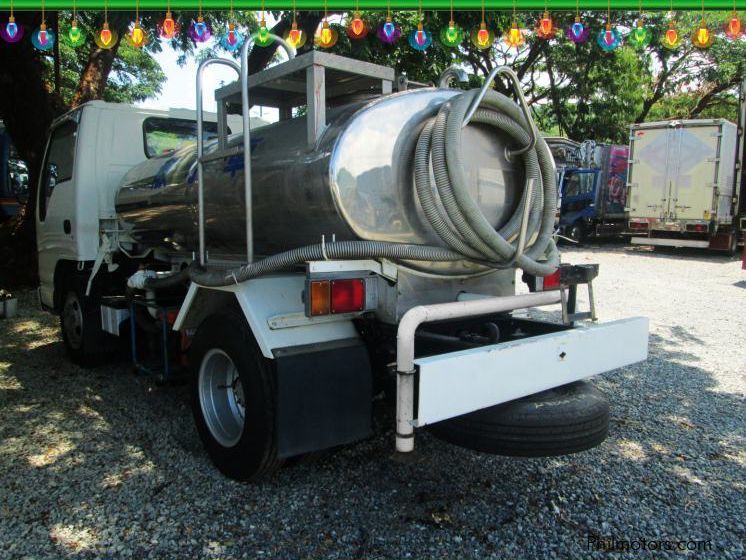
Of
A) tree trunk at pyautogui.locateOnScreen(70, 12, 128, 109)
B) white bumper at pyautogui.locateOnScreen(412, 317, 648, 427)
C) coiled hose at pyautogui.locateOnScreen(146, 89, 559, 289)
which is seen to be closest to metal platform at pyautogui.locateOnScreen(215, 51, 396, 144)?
coiled hose at pyautogui.locateOnScreen(146, 89, 559, 289)

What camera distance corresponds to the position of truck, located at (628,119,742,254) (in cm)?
1449

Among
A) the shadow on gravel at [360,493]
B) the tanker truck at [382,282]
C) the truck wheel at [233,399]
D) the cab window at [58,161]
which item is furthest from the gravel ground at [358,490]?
the cab window at [58,161]

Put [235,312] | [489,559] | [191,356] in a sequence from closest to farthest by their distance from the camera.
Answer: [489,559], [235,312], [191,356]

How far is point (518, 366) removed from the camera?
2578 mm

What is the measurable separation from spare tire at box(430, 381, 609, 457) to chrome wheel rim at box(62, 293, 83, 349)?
13.5ft

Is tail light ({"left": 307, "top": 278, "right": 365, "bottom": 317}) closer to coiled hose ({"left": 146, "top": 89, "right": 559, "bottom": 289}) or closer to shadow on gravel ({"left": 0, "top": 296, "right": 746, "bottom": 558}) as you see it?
coiled hose ({"left": 146, "top": 89, "right": 559, "bottom": 289})

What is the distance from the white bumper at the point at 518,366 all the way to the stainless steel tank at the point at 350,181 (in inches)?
25.4

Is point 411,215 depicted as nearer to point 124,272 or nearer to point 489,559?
point 489,559

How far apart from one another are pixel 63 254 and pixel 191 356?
2.81 m

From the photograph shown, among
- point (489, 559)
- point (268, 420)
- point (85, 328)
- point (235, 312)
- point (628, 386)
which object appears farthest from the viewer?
point (85, 328)

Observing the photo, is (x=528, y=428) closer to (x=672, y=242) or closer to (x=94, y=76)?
(x=94, y=76)

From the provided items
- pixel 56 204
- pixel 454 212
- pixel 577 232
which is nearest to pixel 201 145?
pixel 454 212

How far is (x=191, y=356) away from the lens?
3.47 meters

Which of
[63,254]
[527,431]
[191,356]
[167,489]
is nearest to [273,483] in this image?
[167,489]
